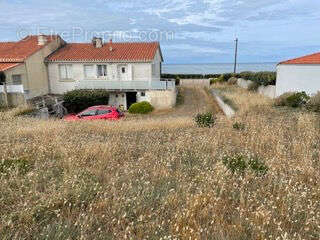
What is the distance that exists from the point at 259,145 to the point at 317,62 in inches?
503

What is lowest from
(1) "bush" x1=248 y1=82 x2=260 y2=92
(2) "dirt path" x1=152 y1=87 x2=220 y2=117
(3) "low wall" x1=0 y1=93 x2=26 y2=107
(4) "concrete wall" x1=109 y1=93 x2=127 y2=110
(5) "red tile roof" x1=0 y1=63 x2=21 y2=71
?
(2) "dirt path" x1=152 y1=87 x2=220 y2=117

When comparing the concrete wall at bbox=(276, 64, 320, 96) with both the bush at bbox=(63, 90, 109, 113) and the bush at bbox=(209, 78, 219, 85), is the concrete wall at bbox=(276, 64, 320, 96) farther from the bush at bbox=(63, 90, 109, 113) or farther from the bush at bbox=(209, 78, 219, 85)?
the bush at bbox=(209, 78, 219, 85)

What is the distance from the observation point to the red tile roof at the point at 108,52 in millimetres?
27016

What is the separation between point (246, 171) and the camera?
4.70 metres

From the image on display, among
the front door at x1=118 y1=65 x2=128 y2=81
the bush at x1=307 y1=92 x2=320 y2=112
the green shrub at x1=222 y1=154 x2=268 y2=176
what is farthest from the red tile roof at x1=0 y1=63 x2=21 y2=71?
the green shrub at x1=222 y1=154 x2=268 y2=176

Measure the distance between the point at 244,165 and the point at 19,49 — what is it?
28.2 m

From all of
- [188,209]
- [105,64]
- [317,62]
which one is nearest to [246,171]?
[188,209]

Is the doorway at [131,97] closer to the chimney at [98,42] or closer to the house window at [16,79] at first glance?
the chimney at [98,42]

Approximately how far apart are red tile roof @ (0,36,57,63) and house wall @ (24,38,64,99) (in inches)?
22.1

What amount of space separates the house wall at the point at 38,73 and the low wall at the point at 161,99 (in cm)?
1083

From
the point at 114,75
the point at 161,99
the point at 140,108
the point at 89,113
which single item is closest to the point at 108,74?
the point at 114,75

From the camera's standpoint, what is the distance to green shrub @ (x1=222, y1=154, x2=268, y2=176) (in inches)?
190

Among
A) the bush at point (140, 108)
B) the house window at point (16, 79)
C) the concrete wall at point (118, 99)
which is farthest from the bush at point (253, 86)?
the house window at point (16, 79)

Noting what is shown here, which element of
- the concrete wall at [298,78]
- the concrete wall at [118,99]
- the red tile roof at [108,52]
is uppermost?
the red tile roof at [108,52]
